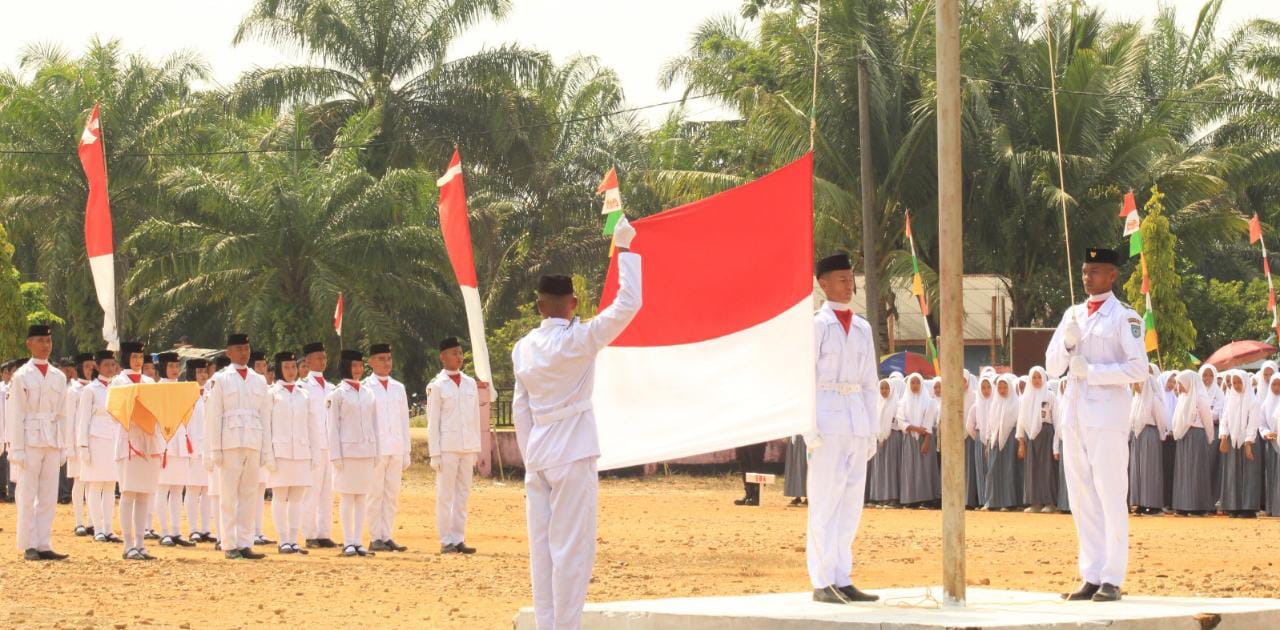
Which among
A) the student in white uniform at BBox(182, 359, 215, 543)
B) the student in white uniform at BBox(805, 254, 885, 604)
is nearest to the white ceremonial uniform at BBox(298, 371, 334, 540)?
the student in white uniform at BBox(182, 359, 215, 543)

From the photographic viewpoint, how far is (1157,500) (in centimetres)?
2172

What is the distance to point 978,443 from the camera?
910 inches

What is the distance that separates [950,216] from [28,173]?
107 feet

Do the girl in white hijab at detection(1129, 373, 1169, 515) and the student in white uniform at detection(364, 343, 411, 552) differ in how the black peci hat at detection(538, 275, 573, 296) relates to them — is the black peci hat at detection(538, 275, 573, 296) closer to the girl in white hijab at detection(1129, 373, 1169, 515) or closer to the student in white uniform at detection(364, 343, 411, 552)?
the student in white uniform at detection(364, 343, 411, 552)

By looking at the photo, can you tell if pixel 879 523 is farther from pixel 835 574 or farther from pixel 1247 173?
pixel 1247 173

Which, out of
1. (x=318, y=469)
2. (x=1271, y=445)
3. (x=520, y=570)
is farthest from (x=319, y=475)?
(x=1271, y=445)

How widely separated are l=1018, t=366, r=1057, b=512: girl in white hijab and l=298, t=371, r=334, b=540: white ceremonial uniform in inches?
362

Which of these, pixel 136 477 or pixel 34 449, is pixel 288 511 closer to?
pixel 136 477

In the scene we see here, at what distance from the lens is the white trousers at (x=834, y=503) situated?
9.46 m

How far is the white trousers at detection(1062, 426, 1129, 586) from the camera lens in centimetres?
947

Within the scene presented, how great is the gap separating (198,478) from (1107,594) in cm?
1062

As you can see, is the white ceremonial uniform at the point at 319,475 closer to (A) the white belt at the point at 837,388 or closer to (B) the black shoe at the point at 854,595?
(A) the white belt at the point at 837,388

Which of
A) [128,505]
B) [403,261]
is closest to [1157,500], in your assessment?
[128,505]

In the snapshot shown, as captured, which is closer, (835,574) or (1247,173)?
(835,574)
